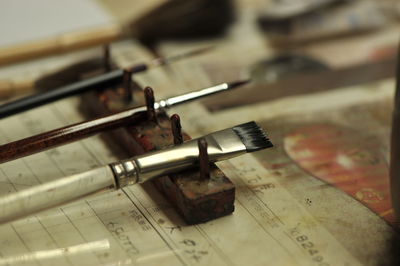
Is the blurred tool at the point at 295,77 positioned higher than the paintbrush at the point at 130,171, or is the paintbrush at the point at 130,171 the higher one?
the paintbrush at the point at 130,171

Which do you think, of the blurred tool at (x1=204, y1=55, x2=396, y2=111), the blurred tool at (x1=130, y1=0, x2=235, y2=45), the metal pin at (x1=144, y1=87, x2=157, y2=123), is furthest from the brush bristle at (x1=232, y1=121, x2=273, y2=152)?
the blurred tool at (x1=130, y1=0, x2=235, y2=45)

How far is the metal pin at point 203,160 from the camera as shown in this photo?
709mm

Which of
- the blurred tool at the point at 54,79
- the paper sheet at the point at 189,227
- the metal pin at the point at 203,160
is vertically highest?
the blurred tool at the point at 54,79

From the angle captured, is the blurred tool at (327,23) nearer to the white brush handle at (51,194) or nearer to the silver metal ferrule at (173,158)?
the silver metal ferrule at (173,158)

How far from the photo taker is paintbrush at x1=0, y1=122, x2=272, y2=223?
0.65 m

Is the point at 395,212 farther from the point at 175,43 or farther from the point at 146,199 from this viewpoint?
the point at 175,43

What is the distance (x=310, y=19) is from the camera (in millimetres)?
1240

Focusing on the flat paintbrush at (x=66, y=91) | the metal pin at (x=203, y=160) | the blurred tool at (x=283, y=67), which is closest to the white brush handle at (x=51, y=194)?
the metal pin at (x=203, y=160)

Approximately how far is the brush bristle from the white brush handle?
0.17 m

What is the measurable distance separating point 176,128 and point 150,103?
3.1 inches

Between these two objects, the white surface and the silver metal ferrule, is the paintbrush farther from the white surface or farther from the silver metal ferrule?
the white surface

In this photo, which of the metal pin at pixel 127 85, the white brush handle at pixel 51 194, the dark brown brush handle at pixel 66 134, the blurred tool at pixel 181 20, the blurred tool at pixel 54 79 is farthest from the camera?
the blurred tool at pixel 181 20

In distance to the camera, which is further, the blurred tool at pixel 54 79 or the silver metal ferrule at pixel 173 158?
→ the blurred tool at pixel 54 79

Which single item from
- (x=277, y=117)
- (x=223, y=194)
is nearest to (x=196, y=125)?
(x=277, y=117)
